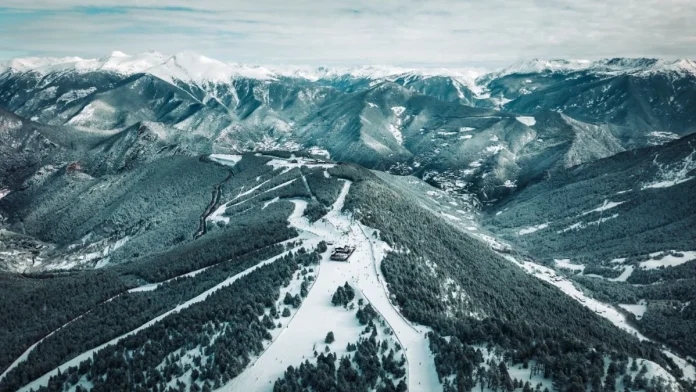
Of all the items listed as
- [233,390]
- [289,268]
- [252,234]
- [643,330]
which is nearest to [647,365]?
[233,390]

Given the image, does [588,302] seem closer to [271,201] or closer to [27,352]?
[271,201]

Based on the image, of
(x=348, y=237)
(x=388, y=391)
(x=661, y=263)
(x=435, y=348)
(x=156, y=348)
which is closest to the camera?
(x=388, y=391)

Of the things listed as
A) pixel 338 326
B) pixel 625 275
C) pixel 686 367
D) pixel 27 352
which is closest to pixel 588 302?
pixel 625 275

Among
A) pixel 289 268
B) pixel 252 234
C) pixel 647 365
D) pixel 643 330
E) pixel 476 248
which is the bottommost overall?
pixel 643 330

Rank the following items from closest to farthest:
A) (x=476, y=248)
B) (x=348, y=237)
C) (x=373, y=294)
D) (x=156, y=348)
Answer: (x=156, y=348)
(x=373, y=294)
(x=348, y=237)
(x=476, y=248)

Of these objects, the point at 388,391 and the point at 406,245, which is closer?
the point at 388,391

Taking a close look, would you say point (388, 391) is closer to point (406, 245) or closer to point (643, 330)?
point (406, 245)

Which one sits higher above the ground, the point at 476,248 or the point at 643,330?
the point at 476,248
